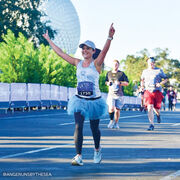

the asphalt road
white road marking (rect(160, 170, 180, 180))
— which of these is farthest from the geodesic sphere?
white road marking (rect(160, 170, 180, 180))

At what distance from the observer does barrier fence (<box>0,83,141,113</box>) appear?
2602 cm

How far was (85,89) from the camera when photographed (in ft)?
25.1

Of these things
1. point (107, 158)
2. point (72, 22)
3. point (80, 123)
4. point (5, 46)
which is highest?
point (72, 22)

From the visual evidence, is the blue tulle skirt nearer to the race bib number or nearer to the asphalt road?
the race bib number

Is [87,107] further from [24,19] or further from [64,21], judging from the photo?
→ [64,21]

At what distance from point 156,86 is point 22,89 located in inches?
587

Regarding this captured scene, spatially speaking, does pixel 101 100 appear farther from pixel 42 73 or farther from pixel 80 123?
pixel 42 73

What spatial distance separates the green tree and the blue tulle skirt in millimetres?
44636

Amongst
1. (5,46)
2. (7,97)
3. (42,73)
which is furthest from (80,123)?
(42,73)

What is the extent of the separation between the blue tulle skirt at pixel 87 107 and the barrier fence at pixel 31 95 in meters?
17.8

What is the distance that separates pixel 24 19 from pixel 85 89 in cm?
4678

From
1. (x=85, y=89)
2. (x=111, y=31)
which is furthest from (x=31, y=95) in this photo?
(x=111, y=31)

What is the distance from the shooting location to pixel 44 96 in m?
32.4

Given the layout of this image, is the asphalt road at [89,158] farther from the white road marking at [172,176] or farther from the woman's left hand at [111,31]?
the woman's left hand at [111,31]
